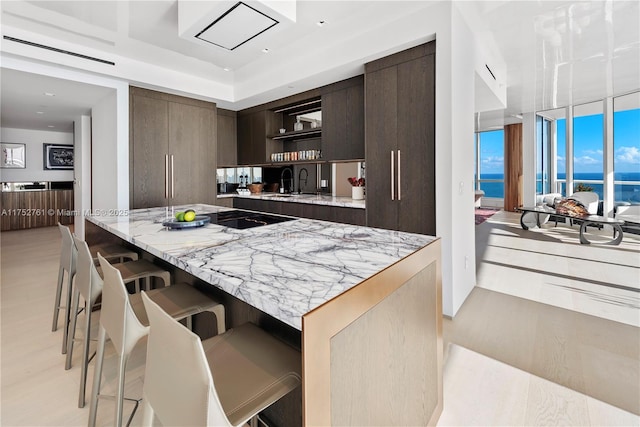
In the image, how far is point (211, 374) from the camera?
0.89 meters

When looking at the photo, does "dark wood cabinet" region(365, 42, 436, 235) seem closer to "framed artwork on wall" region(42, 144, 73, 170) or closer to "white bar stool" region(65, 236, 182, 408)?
"white bar stool" region(65, 236, 182, 408)

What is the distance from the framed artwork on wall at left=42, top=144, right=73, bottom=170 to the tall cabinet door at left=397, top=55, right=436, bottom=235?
9467 millimetres

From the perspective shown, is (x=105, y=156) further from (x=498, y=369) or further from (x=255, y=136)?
(x=498, y=369)

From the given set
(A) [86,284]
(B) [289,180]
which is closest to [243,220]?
(A) [86,284]

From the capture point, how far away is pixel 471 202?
10.7 feet

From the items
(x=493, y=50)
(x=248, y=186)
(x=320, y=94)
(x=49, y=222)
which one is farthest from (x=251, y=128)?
(x=49, y=222)

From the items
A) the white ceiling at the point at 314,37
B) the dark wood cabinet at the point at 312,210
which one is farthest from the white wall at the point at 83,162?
the dark wood cabinet at the point at 312,210

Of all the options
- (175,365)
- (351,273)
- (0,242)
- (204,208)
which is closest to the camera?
(175,365)

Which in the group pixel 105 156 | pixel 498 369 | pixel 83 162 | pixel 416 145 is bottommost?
pixel 498 369

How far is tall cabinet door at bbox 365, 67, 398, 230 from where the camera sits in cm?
309

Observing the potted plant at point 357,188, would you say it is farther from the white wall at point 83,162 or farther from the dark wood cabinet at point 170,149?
the white wall at point 83,162

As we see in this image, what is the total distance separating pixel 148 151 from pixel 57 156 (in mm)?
6331

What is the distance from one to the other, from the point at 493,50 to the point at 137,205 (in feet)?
16.4

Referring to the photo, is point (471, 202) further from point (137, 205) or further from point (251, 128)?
point (137, 205)
